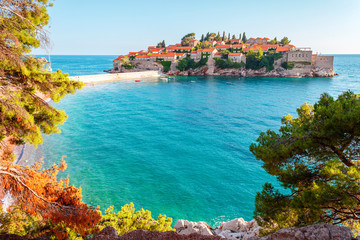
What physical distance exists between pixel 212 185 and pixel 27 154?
19.1 meters

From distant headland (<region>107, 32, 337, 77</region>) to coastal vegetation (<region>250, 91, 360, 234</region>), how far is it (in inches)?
3730

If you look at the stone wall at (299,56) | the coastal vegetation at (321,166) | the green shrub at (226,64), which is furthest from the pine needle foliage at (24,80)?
the stone wall at (299,56)

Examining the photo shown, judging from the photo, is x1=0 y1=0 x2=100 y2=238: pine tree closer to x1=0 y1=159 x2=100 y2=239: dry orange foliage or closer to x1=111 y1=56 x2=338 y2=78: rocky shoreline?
x1=0 y1=159 x2=100 y2=239: dry orange foliage

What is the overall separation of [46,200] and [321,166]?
977cm

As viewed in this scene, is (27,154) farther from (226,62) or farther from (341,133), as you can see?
(226,62)

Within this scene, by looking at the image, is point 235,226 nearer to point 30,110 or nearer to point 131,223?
point 131,223

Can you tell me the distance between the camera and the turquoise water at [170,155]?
1592cm

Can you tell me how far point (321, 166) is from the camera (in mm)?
7512

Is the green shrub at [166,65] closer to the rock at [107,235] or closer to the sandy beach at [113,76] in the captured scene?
the sandy beach at [113,76]

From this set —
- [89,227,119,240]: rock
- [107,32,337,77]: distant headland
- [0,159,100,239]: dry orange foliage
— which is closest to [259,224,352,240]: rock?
[89,227,119,240]: rock

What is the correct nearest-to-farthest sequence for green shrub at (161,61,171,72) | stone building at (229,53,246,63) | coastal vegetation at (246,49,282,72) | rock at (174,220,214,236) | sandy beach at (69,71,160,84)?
rock at (174,220,214,236) < sandy beach at (69,71,160,84) < coastal vegetation at (246,49,282,72) < stone building at (229,53,246,63) < green shrub at (161,61,171,72)

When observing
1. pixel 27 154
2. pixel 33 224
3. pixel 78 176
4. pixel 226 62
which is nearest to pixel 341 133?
pixel 33 224

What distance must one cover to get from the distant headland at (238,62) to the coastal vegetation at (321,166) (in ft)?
311

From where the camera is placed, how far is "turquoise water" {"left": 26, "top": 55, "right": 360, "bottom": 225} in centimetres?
1592
